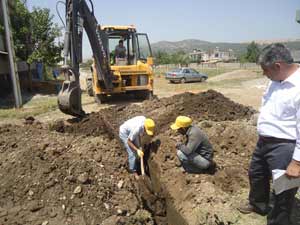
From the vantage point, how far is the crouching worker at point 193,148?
16.9 ft

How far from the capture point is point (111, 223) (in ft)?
14.4

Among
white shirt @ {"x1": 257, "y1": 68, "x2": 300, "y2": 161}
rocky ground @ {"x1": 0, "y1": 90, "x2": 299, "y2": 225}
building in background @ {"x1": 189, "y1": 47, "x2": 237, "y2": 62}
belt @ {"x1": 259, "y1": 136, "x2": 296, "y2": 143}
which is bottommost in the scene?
building in background @ {"x1": 189, "y1": 47, "x2": 237, "y2": 62}

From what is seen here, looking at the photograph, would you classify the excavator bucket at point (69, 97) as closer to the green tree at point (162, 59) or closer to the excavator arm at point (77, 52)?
the excavator arm at point (77, 52)

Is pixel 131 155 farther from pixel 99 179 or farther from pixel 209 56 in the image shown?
pixel 209 56

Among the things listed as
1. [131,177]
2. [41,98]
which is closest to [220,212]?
[131,177]

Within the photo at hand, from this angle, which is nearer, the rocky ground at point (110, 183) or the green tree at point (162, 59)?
the rocky ground at point (110, 183)

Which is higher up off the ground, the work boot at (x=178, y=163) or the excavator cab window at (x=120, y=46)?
the excavator cab window at (x=120, y=46)

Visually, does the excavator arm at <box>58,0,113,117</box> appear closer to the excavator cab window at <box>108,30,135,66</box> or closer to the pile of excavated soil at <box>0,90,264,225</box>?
the excavator cab window at <box>108,30,135,66</box>

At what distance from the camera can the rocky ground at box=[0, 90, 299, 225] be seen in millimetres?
→ 4477

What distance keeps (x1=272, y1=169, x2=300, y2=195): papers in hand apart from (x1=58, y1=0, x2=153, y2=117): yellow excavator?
6.53m

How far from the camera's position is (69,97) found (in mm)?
8781

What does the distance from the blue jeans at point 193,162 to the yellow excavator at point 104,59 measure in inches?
172

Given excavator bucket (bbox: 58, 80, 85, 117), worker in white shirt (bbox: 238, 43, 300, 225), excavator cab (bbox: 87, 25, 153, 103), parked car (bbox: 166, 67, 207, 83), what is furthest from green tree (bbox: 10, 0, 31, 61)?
worker in white shirt (bbox: 238, 43, 300, 225)

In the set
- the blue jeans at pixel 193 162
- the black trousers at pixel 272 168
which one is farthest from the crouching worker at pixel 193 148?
the black trousers at pixel 272 168
